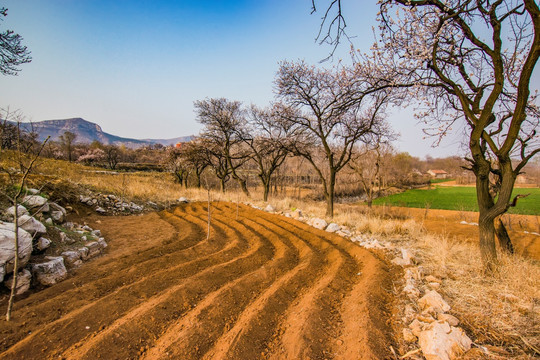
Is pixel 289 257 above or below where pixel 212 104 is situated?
below

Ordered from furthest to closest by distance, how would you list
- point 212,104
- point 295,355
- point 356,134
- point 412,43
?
1. point 212,104
2. point 356,134
3. point 412,43
4. point 295,355

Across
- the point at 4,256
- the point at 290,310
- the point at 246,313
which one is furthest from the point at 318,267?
the point at 4,256

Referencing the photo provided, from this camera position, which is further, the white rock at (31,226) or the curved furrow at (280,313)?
the white rock at (31,226)

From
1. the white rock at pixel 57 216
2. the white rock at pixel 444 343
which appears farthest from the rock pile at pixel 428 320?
the white rock at pixel 57 216

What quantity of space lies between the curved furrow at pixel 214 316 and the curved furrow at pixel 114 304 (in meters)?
0.88

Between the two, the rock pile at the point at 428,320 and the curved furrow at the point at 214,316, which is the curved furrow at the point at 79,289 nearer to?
the curved furrow at the point at 214,316

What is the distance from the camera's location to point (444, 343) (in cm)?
211

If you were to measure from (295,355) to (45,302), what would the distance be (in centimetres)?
345

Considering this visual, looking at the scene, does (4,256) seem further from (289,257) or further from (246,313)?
(289,257)

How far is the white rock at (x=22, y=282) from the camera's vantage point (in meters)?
3.29

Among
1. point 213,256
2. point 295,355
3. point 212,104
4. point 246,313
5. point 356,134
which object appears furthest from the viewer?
point 212,104

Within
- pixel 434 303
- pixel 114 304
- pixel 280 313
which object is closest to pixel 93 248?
pixel 114 304

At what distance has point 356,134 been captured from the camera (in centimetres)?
1031

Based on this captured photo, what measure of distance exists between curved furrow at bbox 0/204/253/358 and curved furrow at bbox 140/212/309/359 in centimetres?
88
